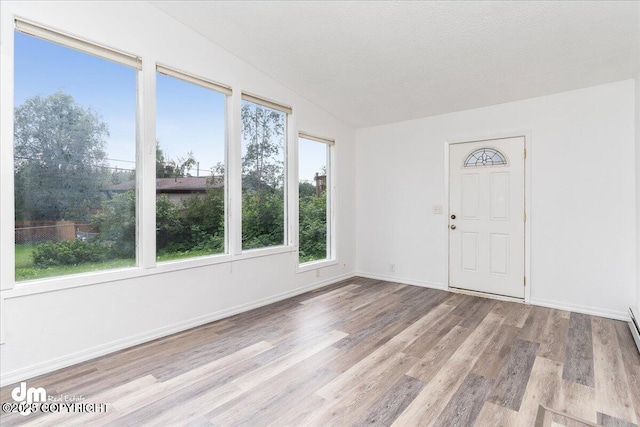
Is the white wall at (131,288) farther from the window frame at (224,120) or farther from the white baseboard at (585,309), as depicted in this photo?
the white baseboard at (585,309)

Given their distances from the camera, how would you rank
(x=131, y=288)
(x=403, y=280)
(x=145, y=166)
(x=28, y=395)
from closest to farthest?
(x=28, y=395), (x=131, y=288), (x=145, y=166), (x=403, y=280)

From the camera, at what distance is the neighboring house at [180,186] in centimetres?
289

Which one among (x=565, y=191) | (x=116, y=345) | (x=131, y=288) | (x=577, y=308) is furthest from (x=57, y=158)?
(x=577, y=308)

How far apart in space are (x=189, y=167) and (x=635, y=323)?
4572 millimetres

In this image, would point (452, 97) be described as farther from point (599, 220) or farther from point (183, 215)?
point (183, 215)

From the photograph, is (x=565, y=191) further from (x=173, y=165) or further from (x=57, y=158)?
(x=57, y=158)

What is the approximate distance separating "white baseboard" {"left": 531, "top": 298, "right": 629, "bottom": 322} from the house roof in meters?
4.08

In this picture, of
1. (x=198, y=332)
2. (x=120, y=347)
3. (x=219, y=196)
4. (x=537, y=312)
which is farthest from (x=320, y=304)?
(x=537, y=312)

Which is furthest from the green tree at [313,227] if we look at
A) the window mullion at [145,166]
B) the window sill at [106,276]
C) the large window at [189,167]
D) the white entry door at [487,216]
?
the window mullion at [145,166]

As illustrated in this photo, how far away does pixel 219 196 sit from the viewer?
12.0 feet

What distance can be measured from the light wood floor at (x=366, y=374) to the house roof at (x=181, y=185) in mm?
1411

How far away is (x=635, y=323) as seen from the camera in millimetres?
3004

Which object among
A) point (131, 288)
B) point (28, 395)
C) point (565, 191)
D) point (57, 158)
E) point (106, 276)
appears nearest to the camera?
point (28, 395)

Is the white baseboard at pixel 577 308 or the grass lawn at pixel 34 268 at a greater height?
the grass lawn at pixel 34 268
